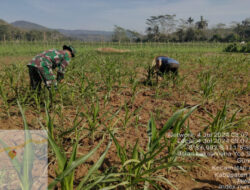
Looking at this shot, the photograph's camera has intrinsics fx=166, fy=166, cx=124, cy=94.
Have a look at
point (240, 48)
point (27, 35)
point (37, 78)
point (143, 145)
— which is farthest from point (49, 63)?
point (27, 35)

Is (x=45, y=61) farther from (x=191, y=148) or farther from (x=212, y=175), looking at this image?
(x=212, y=175)

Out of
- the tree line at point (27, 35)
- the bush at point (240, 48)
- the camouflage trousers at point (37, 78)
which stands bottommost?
the camouflage trousers at point (37, 78)

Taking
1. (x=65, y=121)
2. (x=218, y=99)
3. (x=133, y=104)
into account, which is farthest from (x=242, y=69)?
(x=65, y=121)

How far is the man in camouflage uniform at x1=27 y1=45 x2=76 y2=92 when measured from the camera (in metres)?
2.98

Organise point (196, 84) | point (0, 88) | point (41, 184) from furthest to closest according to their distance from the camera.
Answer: point (196, 84) → point (0, 88) → point (41, 184)

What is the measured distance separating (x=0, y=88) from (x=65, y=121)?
1.07 m

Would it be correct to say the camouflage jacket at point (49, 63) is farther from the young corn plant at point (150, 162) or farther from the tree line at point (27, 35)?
the tree line at point (27, 35)

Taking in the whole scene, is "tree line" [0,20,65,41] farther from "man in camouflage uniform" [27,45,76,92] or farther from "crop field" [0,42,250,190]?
"crop field" [0,42,250,190]

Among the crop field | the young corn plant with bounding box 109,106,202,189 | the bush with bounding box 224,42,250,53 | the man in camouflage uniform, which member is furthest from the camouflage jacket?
the bush with bounding box 224,42,250,53

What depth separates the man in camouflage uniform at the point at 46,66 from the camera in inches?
117

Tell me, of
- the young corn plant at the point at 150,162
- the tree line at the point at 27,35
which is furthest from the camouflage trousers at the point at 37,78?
the tree line at the point at 27,35

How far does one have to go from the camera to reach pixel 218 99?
2.77m

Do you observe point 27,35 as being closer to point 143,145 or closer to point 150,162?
point 143,145

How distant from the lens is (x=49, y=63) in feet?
10.4
